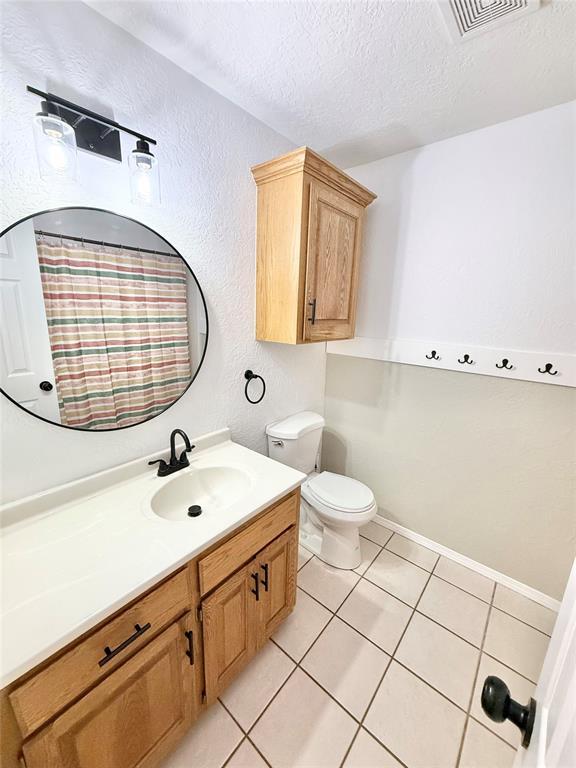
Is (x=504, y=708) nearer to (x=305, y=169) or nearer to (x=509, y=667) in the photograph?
(x=509, y=667)

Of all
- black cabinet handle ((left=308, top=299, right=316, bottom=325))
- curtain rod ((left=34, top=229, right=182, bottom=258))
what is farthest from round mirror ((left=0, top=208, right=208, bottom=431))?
black cabinet handle ((left=308, top=299, right=316, bottom=325))

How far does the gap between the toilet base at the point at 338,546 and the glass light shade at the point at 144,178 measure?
1716 millimetres

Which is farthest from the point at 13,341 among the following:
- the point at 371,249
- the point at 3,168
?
the point at 371,249

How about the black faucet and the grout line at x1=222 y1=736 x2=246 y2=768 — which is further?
the black faucet

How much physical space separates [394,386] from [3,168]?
6.20ft

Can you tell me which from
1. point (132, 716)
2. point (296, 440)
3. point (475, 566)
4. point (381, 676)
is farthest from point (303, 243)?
point (475, 566)

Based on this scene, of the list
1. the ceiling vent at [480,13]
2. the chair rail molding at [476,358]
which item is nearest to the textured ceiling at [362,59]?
the ceiling vent at [480,13]

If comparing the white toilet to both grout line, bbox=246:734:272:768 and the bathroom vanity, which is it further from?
grout line, bbox=246:734:272:768

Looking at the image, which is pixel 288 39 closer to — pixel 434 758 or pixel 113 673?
pixel 113 673

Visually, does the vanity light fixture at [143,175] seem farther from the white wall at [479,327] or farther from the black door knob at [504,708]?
the black door knob at [504,708]

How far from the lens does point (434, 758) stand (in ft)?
3.46

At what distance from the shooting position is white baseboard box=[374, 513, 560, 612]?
63.2 inches

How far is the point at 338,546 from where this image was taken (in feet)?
5.86

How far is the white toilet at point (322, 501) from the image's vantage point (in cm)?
167
